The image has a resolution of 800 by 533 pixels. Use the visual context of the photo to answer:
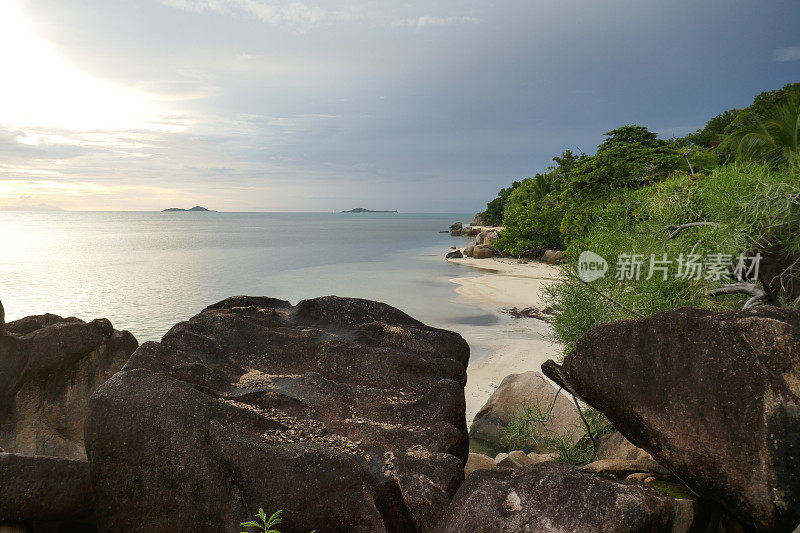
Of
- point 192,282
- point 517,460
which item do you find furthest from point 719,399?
point 192,282

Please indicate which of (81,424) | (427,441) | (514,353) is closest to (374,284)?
(514,353)

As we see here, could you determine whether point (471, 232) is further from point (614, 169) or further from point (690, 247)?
point (690, 247)

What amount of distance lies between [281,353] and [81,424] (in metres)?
4.33

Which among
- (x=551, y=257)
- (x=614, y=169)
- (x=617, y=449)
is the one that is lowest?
(x=551, y=257)

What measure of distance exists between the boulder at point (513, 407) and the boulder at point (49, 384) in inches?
297

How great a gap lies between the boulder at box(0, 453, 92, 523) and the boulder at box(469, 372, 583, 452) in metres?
7.25

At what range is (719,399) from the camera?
3.99m

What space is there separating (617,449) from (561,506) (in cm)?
305

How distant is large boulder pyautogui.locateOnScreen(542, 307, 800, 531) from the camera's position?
374 cm

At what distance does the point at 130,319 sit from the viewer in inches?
995

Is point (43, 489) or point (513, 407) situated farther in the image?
point (513, 407)

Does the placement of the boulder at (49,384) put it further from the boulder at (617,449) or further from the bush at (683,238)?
the bush at (683,238)

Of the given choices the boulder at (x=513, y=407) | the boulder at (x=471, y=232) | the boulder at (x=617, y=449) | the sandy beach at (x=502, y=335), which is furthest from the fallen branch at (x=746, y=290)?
the boulder at (x=471, y=232)

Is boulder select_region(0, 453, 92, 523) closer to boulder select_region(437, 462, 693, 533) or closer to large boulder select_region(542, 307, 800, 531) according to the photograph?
boulder select_region(437, 462, 693, 533)
